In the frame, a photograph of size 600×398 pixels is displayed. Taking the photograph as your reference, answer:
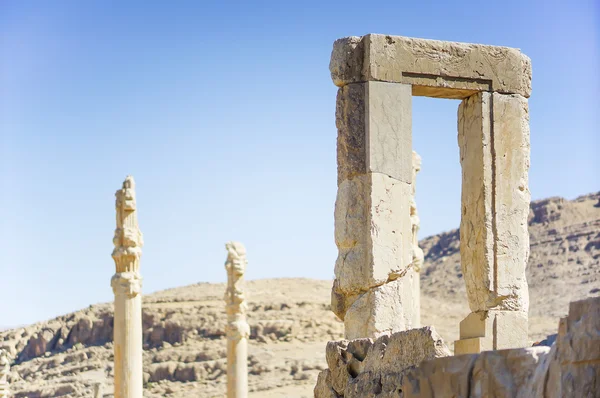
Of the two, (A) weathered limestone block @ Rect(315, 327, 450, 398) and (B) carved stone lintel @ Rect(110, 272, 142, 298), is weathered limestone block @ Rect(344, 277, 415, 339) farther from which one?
(B) carved stone lintel @ Rect(110, 272, 142, 298)

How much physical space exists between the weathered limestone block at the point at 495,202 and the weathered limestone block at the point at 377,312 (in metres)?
0.84

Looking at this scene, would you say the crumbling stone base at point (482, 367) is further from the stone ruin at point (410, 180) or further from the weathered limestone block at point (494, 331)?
the weathered limestone block at point (494, 331)

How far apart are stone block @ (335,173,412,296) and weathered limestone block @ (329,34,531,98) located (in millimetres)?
981

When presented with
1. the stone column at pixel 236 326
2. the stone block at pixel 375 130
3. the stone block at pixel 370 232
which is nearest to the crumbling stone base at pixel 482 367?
the stone block at pixel 370 232

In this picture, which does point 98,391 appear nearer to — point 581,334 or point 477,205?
point 477,205

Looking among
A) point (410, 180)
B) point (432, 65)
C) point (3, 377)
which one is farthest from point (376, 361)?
point (3, 377)

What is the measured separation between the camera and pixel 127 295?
21.8 metres

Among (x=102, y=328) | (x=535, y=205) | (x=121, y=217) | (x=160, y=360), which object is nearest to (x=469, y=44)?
(x=121, y=217)

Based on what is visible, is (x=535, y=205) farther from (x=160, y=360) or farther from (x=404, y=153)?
(x=404, y=153)

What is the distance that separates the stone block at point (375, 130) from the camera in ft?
35.5

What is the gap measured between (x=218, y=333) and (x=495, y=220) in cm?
3153

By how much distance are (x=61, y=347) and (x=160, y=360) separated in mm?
5194

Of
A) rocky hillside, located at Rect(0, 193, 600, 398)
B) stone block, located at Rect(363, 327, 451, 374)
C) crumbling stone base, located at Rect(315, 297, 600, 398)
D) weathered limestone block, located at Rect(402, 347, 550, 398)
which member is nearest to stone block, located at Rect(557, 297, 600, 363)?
crumbling stone base, located at Rect(315, 297, 600, 398)

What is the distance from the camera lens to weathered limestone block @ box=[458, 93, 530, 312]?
11055mm
